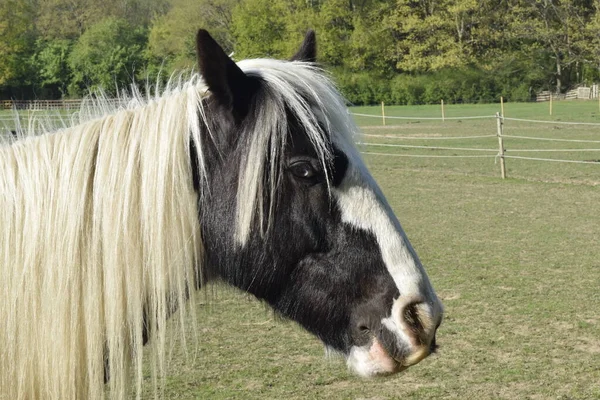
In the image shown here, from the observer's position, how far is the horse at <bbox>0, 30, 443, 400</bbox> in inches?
67.5

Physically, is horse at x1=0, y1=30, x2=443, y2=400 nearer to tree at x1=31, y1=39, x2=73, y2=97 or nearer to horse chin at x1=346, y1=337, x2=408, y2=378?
horse chin at x1=346, y1=337, x2=408, y2=378

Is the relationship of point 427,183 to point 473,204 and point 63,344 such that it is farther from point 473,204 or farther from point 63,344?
point 63,344

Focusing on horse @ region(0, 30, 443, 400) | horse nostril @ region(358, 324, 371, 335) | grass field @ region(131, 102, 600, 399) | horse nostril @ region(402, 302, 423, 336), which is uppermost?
horse @ region(0, 30, 443, 400)

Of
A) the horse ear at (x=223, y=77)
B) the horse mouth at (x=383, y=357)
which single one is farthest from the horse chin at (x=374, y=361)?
the horse ear at (x=223, y=77)

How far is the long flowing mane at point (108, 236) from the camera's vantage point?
67.3 inches

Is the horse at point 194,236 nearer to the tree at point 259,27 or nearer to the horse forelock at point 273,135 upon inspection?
the horse forelock at point 273,135

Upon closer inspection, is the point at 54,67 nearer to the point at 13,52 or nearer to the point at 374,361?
the point at 13,52

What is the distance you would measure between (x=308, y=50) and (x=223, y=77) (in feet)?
1.78

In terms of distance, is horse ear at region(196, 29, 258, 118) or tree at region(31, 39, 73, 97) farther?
tree at region(31, 39, 73, 97)

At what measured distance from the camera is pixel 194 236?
179cm

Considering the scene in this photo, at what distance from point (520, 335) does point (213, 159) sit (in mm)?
4313

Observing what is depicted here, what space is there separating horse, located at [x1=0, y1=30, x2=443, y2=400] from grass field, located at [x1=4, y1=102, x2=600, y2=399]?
21 cm

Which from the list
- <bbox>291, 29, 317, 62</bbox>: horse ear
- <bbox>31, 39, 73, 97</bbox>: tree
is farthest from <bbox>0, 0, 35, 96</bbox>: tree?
<bbox>291, 29, 317, 62</bbox>: horse ear

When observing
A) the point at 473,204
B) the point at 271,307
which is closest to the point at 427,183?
the point at 473,204
